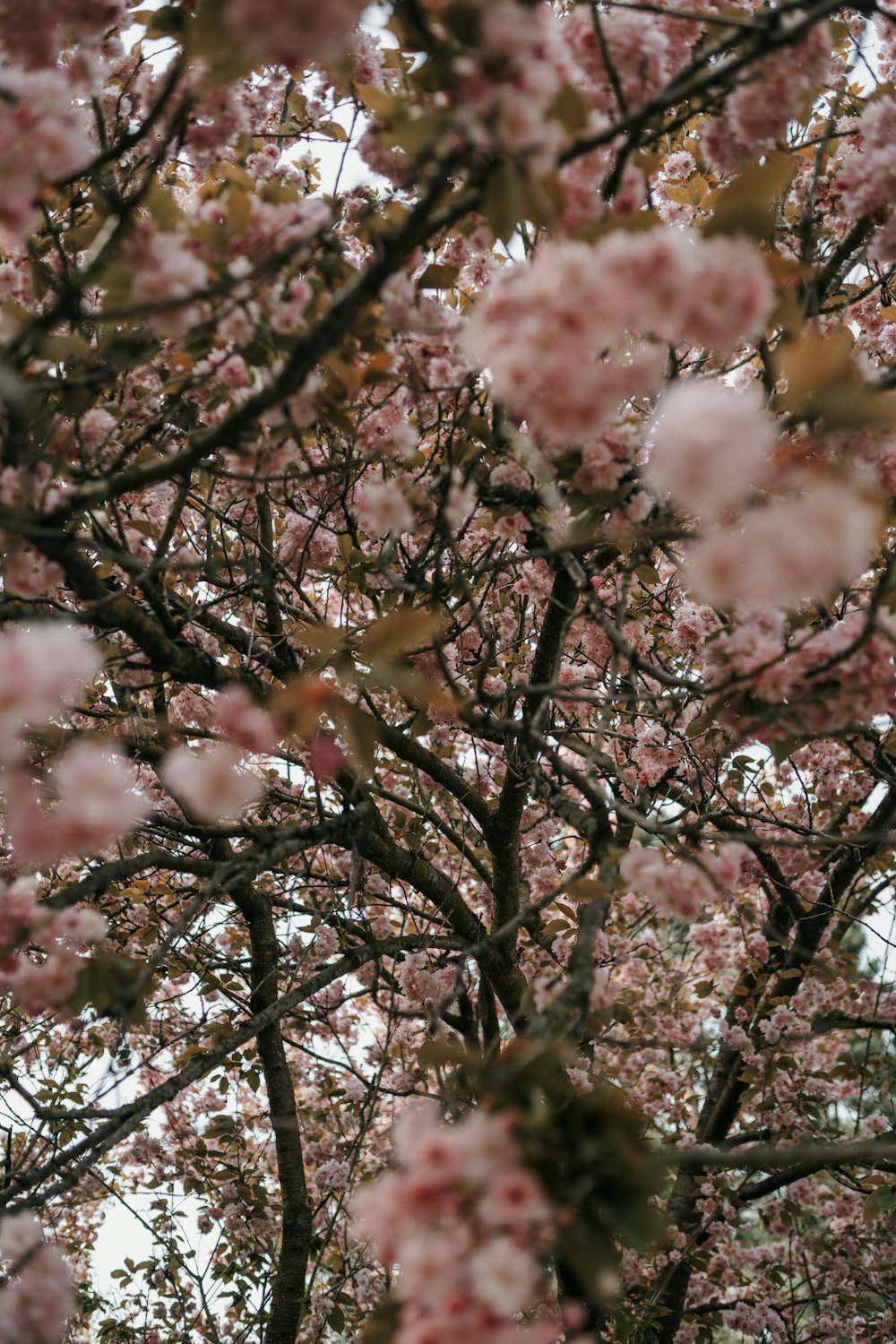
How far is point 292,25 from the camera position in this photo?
3.18 feet

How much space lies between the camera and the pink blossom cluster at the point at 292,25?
95 cm

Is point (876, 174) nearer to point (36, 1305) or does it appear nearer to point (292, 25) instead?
point (292, 25)

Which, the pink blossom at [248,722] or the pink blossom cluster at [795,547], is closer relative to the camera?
the pink blossom cluster at [795,547]

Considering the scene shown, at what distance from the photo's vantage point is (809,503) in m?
0.96

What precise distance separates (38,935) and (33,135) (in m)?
1.21

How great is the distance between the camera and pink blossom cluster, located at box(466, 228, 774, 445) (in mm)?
1001

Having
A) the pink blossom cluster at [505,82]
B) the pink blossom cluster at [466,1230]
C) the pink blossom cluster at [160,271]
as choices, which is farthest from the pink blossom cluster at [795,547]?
the pink blossom cluster at [160,271]

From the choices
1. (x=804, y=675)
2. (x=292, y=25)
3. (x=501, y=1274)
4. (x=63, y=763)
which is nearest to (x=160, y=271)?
(x=292, y=25)

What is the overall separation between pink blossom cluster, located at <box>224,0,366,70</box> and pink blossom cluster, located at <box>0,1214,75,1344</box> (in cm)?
153

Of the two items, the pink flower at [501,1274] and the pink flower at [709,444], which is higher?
the pink flower at [709,444]

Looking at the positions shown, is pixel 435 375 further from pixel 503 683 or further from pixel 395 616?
pixel 503 683

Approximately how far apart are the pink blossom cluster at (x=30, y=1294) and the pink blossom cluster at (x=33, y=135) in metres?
1.44

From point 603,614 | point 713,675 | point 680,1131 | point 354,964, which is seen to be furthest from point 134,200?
point 680,1131

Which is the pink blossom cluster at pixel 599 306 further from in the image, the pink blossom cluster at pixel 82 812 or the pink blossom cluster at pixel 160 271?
the pink blossom cluster at pixel 82 812
